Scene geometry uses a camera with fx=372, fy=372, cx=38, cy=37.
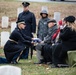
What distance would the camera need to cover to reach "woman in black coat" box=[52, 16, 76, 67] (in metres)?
9.75

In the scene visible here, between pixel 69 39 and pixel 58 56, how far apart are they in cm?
58

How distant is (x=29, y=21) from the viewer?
12.0 metres

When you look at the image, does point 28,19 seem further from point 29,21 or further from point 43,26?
point 43,26

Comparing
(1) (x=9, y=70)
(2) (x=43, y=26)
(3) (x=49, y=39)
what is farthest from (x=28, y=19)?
(1) (x=9, y=70)

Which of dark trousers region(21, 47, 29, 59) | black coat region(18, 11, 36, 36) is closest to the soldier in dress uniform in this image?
black coat region(18, 11, 36, 36)

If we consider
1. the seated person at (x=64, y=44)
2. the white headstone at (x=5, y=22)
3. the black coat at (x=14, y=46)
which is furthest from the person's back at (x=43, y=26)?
the white headstone at (x=5, y=22)

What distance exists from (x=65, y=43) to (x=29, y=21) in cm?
241

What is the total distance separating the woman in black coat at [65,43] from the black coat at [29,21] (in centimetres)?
208

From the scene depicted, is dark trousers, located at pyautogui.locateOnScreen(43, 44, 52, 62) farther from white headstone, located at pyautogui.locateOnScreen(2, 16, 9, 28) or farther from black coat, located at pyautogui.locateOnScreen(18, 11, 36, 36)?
white headstone, located at pyautogui.locateOnScreen(2, 16, 9, 28)

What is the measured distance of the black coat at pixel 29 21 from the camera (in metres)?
11.9

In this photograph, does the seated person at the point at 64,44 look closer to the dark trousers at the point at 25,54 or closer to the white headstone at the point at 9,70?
the dark trousers at the point at 25,54

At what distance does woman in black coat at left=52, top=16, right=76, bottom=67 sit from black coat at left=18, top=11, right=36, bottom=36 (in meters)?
2.08

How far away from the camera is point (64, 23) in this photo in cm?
1034

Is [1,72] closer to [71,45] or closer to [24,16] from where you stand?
[71,45]
